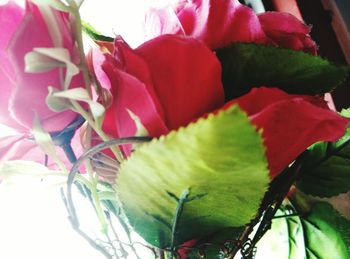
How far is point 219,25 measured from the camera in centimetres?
30

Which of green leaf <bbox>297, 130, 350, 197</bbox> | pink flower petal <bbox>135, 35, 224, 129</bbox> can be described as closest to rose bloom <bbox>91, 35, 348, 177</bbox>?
pink flower petal <bbox>135, 35, 224, 129</bbox>

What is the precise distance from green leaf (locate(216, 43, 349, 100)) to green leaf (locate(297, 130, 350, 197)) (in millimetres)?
92

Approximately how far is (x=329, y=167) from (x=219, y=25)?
0.56 feet

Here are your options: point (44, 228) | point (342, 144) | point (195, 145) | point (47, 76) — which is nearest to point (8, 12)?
Answer: point (47, 76)

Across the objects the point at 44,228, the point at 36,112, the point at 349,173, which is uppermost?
the point at 36,112

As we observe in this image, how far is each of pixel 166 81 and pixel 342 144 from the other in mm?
197

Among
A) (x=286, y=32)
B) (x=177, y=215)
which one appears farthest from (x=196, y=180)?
(x=286, y=32)

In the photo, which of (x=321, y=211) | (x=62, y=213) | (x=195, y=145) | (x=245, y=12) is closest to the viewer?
(x=195, y=145)

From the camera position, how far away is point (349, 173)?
38cm

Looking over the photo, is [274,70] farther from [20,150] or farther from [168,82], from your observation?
[20,150]

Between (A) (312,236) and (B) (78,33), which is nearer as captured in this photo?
(B) (78,33)

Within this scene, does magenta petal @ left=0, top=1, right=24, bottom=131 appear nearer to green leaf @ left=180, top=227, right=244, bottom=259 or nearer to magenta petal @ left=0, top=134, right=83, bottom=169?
magenta petal @ left=0, top=134, right=83, bottom=169

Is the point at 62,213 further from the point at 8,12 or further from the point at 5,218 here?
the point at 8,12

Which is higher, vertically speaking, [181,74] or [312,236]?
[181,74]
